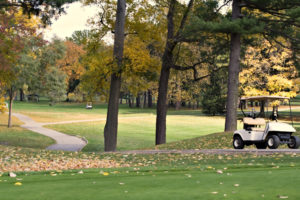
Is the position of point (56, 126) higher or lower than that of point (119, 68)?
lower

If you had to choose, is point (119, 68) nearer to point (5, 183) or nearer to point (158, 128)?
point (158, 128)

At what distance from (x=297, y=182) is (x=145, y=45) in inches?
633

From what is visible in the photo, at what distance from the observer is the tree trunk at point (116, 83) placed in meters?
20.7

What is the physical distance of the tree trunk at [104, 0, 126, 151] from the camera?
2066 centimetres

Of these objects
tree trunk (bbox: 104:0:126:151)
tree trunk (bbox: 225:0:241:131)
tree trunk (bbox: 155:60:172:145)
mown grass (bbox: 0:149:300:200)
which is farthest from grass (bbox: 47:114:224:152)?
mown grass (bbox: 0:149:300:200)

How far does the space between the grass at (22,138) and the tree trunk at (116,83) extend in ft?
26.4

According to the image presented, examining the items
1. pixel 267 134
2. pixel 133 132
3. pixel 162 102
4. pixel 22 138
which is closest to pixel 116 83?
pixel 162 102

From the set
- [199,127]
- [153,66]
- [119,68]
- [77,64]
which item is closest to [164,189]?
[119,68]

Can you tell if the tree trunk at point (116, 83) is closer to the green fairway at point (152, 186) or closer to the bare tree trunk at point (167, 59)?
the bare tree trunk at point (167, 59)

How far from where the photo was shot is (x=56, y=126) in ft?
137

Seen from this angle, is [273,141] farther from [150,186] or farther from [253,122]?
[150,186]

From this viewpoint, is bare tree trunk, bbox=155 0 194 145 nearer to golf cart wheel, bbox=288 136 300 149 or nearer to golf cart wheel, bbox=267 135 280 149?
golf cart wheel, bbox=267 135 280 149

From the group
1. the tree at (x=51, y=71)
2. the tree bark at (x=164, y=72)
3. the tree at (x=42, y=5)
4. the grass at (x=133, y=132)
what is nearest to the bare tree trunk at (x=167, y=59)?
the tree bark at (x=164, y=72)

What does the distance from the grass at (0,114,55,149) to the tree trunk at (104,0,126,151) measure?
8.04 meters
